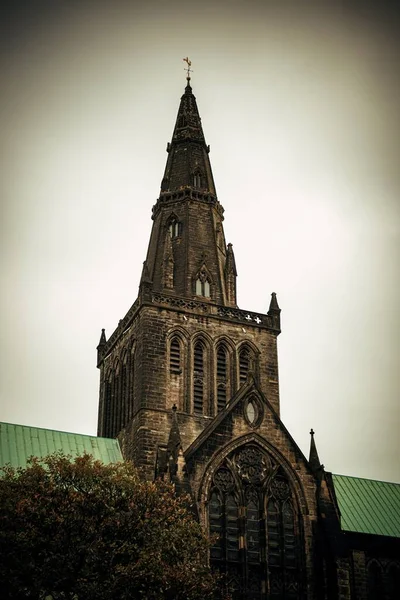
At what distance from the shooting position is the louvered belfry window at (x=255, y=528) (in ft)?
140

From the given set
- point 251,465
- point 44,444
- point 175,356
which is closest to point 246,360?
point 175,356

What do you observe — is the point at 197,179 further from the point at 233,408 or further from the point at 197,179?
the point at 233,408

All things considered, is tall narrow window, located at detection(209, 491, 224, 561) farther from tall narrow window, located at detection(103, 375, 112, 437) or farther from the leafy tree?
tall narrow window, located at detection(103, 375, 112, 437)

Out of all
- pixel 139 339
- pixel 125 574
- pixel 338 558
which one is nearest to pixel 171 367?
pixel 139 339

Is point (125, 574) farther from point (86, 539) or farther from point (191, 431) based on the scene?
point (191, 431)

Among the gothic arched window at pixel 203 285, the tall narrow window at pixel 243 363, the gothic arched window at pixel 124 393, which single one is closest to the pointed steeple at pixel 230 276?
the gothic arched window at pixel 203 285

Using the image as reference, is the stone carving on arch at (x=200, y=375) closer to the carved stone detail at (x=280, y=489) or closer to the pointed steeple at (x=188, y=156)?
the carved stone detail at (x=280, y=489)

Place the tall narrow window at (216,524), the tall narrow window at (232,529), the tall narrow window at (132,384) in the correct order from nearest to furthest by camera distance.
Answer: the tall narrow window at (216,524) → the tall narrow window at (232,529) → the tall narrow window at (132,384)

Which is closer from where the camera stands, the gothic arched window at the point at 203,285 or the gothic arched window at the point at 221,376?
the gothic arched window at the point at 221,376

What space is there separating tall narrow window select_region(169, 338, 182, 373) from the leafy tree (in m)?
13.3

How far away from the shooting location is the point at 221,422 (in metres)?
45.0

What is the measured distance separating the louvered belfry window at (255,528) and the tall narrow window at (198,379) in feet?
16.6

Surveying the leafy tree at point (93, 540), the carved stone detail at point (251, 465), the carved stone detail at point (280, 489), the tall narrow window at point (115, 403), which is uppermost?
the tall narrow window at point (115, 403)

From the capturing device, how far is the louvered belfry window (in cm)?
4266
